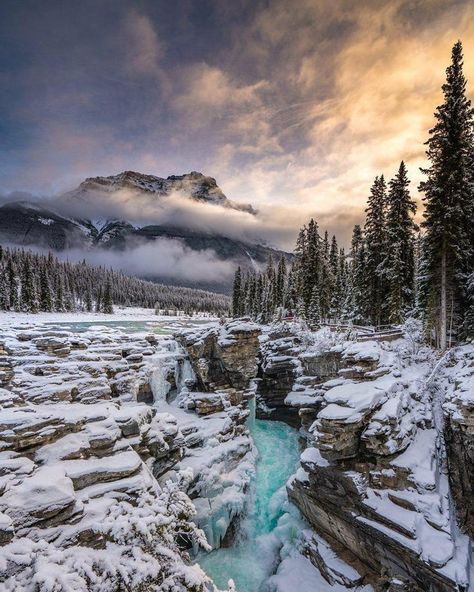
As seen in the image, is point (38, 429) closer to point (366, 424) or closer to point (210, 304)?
point (366, 424)

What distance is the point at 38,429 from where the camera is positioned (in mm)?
13039

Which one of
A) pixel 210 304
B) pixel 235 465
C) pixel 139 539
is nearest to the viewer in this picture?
pixel 139 539

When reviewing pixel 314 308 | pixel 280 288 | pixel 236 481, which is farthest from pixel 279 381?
pixel 280 288

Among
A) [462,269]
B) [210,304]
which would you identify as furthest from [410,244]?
[210,304]

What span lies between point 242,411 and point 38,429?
1731 cm

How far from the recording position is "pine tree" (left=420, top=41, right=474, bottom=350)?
2167 cm

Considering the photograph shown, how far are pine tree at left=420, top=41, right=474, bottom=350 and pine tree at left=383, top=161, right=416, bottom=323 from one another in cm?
511

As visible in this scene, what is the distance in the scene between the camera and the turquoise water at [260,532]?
1570 cm

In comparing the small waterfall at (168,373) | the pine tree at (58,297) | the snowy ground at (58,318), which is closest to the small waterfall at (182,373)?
the small waterfall at (168,373)

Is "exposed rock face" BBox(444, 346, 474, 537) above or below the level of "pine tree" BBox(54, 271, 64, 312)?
below

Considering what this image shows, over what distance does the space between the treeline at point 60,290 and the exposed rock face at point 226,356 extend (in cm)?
6714

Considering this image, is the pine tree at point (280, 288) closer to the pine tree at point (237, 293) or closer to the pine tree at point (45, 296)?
the pine tree at point (237, 293)

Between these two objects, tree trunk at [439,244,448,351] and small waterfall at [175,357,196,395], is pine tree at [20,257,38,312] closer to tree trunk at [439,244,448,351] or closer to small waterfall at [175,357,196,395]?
small waterfall at [175,357,196,395]

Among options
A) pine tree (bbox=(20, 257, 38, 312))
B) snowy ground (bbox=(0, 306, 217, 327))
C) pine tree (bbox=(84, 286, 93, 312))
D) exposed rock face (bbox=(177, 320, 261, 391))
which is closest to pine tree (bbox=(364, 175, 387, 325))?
exposed rock face (bbox=(177, 320, 261, 391))
